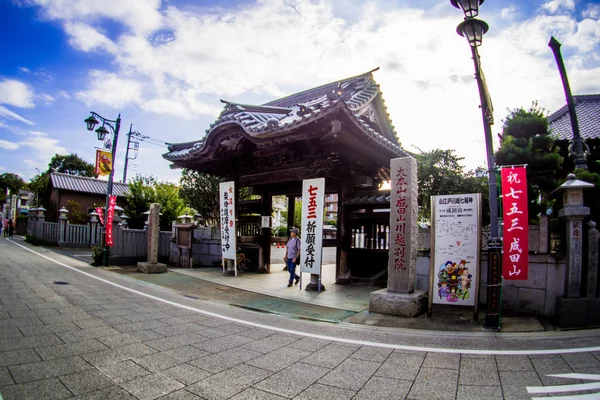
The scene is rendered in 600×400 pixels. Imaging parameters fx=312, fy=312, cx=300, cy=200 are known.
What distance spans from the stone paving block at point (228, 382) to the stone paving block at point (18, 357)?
84.5 inches

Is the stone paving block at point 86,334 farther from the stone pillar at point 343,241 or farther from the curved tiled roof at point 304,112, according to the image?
the stone pillar at point 343,241

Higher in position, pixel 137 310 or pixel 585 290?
pixel 585 290

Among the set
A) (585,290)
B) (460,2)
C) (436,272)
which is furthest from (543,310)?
(460,2)

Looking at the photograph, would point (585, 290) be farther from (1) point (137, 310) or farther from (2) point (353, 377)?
(1) point (137, 310)

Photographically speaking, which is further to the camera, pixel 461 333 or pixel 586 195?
pixel 586 195

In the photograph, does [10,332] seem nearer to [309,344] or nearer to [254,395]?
[254,395]

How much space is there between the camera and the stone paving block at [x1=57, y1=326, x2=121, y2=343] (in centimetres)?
459

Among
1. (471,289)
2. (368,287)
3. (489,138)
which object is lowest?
(368,287)

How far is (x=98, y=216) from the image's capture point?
22.5 m

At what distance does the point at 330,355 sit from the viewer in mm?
4426

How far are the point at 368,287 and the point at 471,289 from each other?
395 cm

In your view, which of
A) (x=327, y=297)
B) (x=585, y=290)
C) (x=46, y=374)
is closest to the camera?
(x=46, y=374)

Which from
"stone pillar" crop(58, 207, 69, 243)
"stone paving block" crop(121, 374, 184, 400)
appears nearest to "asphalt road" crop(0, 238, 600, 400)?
"stone paving block" crop(121, 374, 184, 400)

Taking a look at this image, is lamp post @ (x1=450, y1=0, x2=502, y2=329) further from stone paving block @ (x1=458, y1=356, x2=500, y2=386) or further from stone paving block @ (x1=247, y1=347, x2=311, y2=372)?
stone paving block @ (x1=247, y1=347, x2=311, y2=372)
